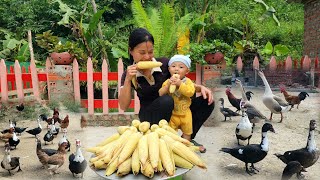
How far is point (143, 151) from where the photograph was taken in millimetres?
2387

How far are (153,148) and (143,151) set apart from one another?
74mm

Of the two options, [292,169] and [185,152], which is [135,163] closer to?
[185,152]

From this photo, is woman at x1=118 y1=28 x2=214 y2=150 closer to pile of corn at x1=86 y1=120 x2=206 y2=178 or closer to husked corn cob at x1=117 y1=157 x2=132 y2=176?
pile of corn at x1=86 y1=120 x2=206 y2=178

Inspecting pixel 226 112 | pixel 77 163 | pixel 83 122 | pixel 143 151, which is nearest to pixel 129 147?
pixel 143 151

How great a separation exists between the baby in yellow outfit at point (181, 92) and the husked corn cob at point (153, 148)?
1.93 feet

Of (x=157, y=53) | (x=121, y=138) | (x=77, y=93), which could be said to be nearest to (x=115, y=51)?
(x=157, y=53)

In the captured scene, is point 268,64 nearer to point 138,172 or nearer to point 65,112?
point 65,112

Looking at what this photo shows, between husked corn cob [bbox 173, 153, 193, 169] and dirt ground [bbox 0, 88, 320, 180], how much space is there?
1.00m

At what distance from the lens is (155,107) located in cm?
312

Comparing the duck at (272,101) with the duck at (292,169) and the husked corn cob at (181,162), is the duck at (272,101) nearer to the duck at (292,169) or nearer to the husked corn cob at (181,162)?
the duck at (292,169)

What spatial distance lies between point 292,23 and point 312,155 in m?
14.4

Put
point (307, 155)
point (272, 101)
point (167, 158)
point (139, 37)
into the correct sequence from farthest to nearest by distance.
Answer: point (272, 101), point (307, 155), point (139, 37), point (167, 158)

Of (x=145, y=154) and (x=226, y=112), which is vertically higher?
(x=145, y=154)

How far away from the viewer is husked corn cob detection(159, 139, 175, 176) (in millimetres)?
2328
